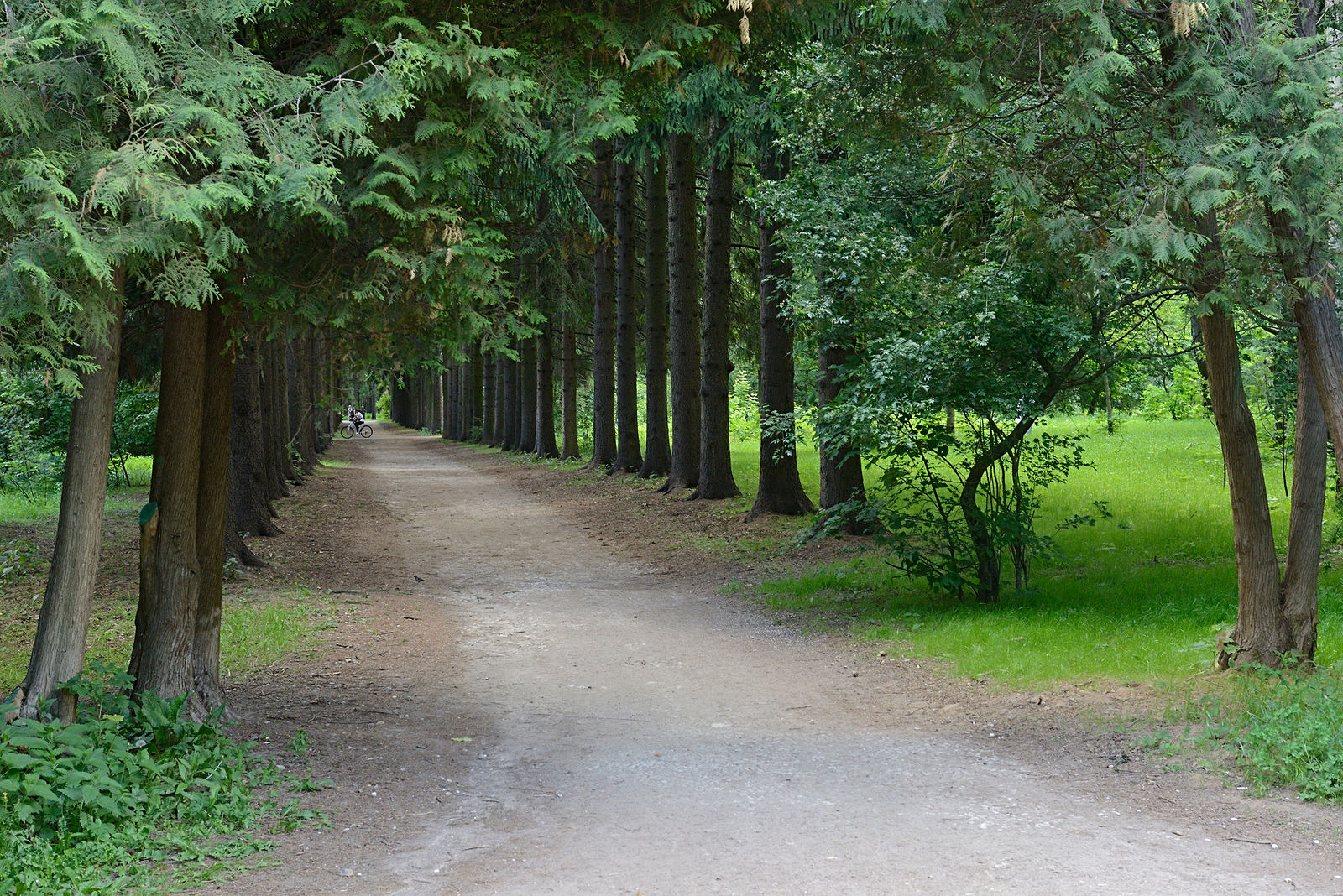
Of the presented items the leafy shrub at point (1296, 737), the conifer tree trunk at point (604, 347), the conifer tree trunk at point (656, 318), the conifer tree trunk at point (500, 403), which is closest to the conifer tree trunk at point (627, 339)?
the conifer tree trunk at point (604, 347)

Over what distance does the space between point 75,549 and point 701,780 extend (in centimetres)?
348

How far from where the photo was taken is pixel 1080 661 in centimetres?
796

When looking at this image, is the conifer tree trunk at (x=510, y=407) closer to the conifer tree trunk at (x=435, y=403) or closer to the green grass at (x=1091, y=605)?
the conifer tree trunk at (x=435, y=403)

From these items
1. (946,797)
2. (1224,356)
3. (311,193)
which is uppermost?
(311,193)

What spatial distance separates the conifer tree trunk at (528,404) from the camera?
35.3 meters

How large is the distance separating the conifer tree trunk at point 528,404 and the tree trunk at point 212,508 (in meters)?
27.7

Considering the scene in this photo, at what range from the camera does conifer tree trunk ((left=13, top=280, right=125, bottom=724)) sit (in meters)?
5.66

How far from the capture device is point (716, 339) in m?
18.0

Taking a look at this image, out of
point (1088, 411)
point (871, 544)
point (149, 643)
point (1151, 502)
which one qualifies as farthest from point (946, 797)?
point (1151, 502)

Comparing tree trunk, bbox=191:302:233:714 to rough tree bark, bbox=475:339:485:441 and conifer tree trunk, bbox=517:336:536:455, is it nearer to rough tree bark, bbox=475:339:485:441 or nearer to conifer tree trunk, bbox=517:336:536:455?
conifer tree trunk, bbox=517:336:536:455

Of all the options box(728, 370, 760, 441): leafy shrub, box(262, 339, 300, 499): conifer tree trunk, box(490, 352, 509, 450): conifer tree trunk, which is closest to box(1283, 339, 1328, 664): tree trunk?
box(262, 339, 300, 499): conifer tree trunk

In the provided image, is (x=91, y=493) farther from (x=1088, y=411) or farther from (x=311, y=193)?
(x=1088, y=411)

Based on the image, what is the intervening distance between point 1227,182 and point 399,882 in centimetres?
557

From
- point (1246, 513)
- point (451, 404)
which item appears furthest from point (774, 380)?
point (451, 404)
